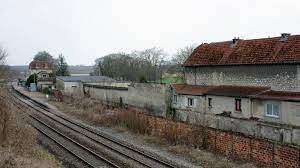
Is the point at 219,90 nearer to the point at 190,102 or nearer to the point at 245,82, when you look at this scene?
the point at 245,82

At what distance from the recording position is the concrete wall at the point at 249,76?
28656 millimetres

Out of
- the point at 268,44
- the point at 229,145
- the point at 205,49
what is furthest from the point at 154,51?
the point at 229,145

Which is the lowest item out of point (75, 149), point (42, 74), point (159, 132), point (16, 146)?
point (75, 149)

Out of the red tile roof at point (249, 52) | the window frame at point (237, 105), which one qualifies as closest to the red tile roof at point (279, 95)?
the window frame at point (237, 105)

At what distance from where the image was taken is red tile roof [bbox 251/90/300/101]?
84.7ft

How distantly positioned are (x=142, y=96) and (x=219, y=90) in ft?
28.5

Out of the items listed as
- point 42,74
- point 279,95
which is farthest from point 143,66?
point 279,95

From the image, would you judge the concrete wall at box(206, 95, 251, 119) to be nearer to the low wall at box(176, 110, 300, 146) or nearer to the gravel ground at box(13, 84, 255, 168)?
the low wall at box(176, 110, 300, 146)

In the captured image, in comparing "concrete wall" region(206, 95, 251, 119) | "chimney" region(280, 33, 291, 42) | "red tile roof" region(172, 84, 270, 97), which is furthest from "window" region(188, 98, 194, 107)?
"chimney" region(280, 33, 291, 42)

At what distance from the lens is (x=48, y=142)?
78.2 ft

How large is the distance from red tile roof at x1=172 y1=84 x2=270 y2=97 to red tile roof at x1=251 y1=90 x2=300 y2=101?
0.88m

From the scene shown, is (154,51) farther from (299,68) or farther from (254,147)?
(254,147)

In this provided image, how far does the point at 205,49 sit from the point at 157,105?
25.6 feet

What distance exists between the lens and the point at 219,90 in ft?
107
